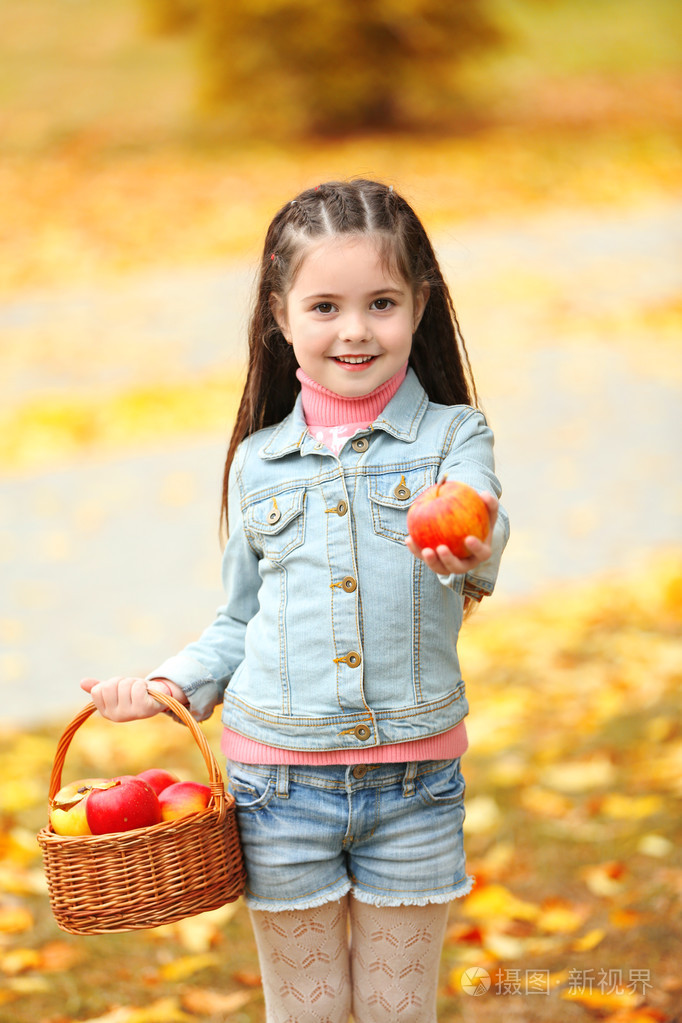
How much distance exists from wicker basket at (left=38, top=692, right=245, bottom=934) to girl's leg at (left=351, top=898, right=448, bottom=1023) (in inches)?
11.1

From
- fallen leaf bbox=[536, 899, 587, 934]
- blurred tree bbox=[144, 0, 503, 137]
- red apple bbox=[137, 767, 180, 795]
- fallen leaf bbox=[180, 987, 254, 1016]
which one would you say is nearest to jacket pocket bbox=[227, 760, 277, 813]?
red apple bbox=[137, 767, 180, 795]

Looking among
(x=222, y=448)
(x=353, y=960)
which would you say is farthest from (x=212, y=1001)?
(x=222, y=448)

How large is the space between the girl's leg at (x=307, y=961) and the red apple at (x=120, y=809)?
0.29 meters

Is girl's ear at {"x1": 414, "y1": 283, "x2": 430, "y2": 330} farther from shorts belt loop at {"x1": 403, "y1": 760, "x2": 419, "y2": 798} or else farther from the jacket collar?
shorts belt loop at {"x1": 403, "y1": 760, "x2": 419, "y2": 798}

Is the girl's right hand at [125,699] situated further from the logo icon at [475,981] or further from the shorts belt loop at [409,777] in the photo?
the logo icon at [475,981]

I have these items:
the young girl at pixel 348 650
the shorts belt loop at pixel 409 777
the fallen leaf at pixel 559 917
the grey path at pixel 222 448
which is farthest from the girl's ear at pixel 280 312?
the grey path at pixel 222 448

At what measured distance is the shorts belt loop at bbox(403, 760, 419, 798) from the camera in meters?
1.72

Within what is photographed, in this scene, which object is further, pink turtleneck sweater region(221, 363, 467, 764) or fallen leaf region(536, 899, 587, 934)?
fallen leaf region(536, 899, 587, 934)

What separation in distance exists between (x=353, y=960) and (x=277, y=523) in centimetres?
76

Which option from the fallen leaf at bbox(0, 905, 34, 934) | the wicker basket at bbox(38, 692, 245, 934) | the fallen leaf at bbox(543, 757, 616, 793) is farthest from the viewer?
the fallen leaf at bbox(543, 757, 616, 793)

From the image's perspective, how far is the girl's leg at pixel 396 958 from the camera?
1.78 meters

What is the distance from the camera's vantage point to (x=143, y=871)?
161 cm

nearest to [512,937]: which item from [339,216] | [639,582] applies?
[339,216]

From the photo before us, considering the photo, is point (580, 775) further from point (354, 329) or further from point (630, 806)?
point (354, 329)
